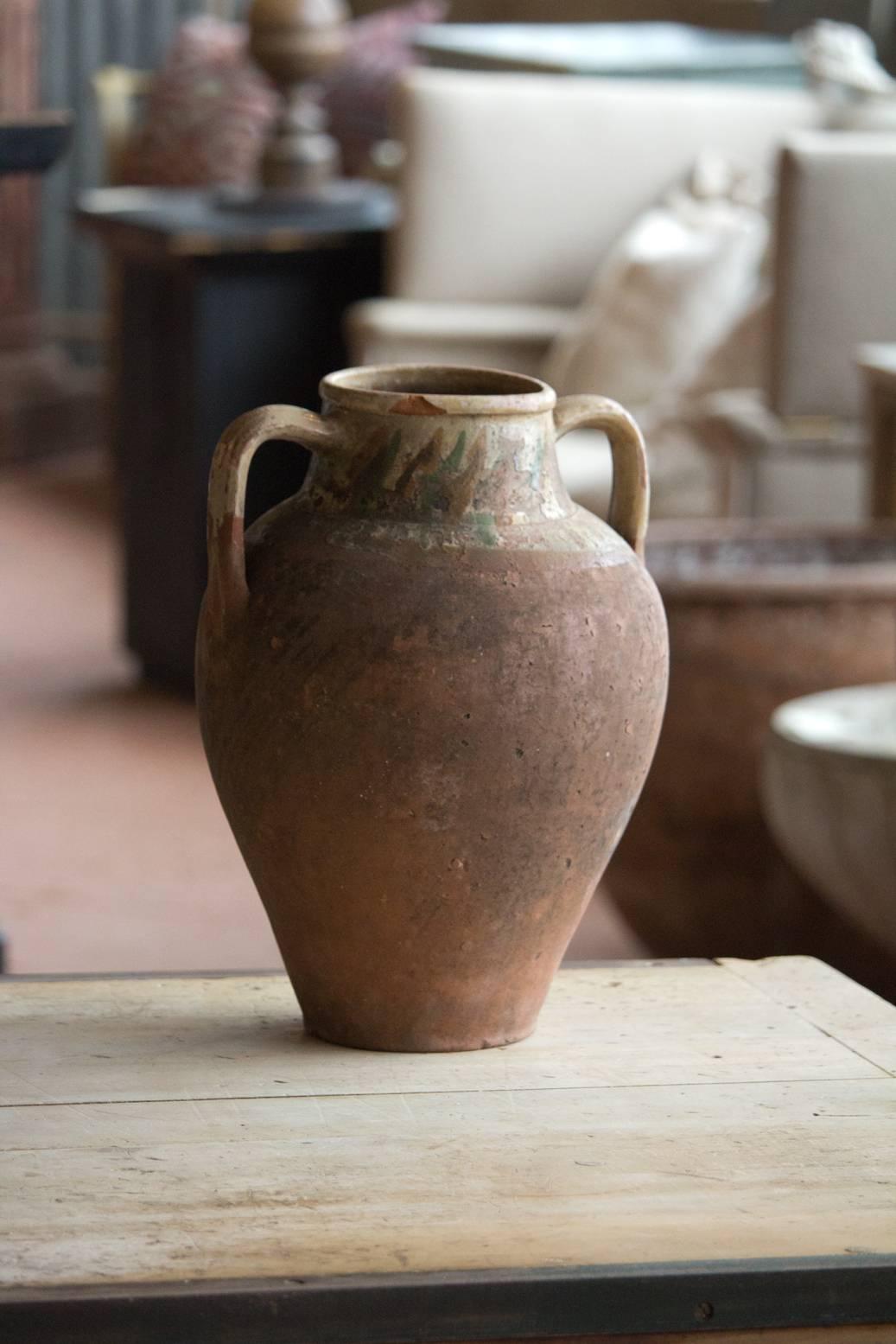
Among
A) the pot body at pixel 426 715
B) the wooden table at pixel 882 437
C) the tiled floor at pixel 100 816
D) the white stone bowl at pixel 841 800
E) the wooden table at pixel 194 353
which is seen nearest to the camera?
the pot body at pixel 426 715

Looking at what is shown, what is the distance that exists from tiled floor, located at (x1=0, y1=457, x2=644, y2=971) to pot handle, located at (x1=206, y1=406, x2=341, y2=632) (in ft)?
4.59

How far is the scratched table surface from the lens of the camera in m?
0.90

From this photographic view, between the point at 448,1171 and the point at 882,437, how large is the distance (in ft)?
6.56

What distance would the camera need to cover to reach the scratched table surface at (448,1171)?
2.96ft

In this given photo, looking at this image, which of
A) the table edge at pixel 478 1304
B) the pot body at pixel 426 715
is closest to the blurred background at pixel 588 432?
the pot body at pixel 426 715

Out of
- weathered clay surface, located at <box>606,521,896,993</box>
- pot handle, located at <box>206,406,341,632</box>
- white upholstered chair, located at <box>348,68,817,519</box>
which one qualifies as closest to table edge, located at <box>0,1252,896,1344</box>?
pot handle, located at <box>206,406,341,632</box>

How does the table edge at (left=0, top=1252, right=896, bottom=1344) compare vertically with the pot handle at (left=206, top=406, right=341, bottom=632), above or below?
below

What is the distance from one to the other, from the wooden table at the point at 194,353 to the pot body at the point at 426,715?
2.31 m

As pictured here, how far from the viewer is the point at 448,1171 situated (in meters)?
1.01

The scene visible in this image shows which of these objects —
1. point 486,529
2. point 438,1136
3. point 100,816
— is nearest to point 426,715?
point 486,529

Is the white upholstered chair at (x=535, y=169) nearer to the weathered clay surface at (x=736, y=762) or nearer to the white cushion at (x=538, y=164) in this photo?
the white cushion at (x=538, y=164)

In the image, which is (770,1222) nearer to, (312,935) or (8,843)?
(312,935)

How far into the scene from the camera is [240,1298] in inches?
34.9

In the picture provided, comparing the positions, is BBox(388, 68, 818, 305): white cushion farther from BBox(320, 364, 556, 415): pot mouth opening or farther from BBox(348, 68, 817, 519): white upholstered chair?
BBox(320, 364, 556, 415): pot mouth opening
